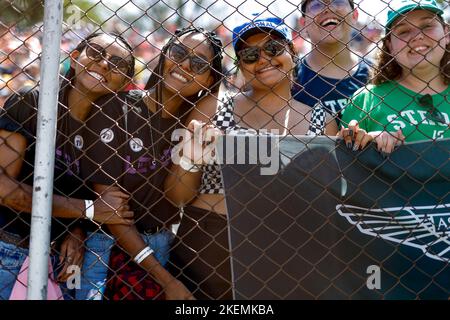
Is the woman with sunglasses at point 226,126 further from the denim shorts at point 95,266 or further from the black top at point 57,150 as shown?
the black top at point 57,150

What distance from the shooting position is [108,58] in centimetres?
306

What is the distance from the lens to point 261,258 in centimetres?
291

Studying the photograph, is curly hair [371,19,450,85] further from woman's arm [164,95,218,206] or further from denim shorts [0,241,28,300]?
denim shorts [0,241,28,300]

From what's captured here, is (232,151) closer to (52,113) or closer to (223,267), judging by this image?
(223,267)

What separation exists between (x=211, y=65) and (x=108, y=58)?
0.49 m

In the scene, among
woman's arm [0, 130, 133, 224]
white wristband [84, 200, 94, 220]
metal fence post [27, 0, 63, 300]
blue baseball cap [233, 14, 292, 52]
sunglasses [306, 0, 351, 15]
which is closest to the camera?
metal fence post [27, 0, 63, 300]

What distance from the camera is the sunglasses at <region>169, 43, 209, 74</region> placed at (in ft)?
A: 10.1

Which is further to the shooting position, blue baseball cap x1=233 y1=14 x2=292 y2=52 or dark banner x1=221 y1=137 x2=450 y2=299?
blue baseball cap x1=233 y1=14 x2=292 y2=52

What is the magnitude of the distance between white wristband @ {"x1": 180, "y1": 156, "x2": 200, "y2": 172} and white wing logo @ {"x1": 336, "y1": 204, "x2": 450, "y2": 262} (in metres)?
0.68

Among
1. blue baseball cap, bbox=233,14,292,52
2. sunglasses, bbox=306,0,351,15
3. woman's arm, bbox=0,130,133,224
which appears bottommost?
woman's arm, bbox=0,130,133,224

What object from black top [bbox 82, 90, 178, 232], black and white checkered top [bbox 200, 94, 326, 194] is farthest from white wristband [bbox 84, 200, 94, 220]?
black and white checkered top [bbox 200, 94, 326, 194]

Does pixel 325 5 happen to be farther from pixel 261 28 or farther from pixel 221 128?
pixel 221 128

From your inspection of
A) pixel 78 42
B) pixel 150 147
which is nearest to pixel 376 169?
pixel 150 147

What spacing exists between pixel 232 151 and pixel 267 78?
0.49 meters
